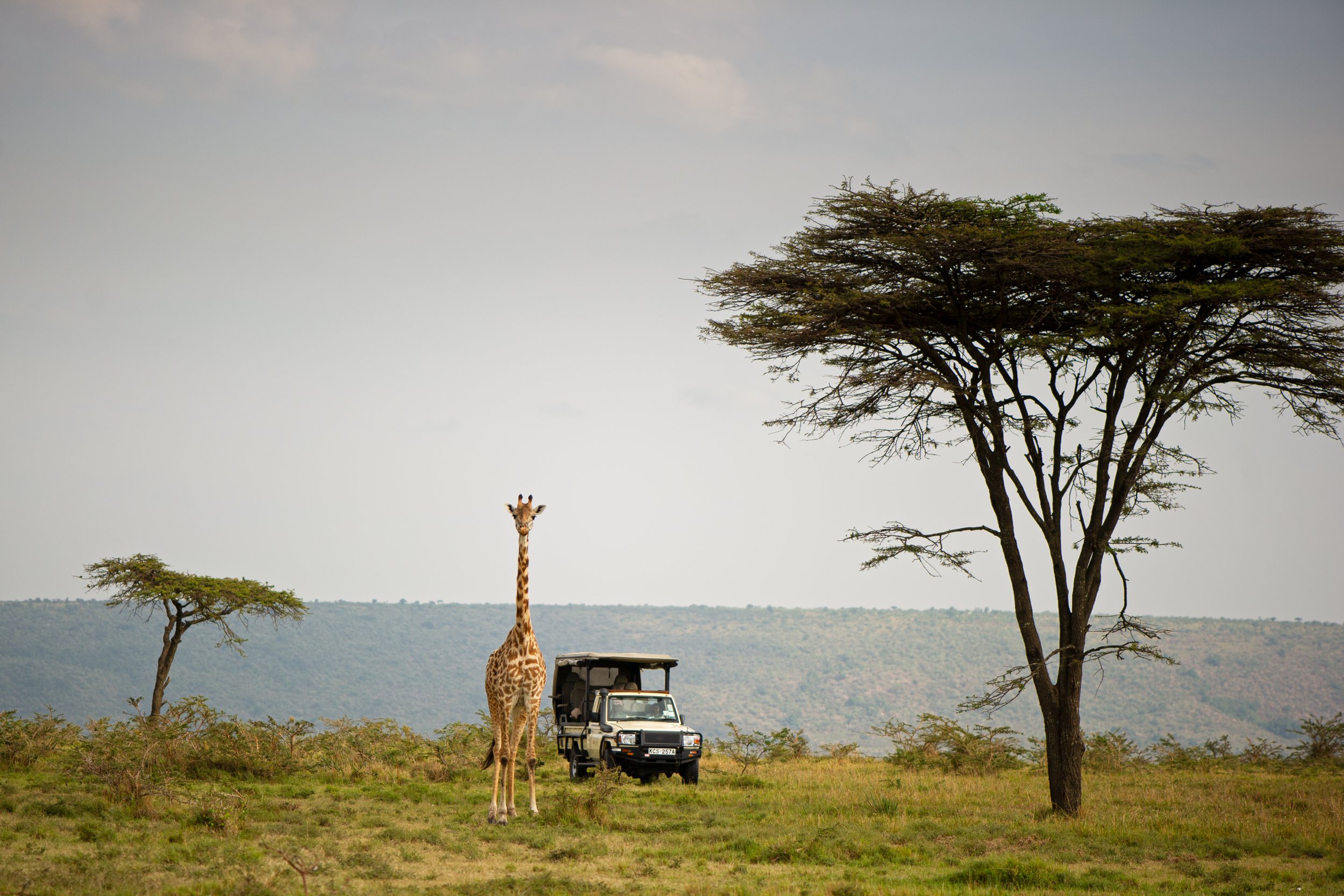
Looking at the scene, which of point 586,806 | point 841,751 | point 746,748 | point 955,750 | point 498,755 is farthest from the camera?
point 841,751

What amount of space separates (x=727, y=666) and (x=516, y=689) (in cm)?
10080

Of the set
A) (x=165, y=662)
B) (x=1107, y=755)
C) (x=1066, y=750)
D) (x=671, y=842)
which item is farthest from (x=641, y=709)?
(x=165, y=662)

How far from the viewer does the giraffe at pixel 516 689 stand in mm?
14570

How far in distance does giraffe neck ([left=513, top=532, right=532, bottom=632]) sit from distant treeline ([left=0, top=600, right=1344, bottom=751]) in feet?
239

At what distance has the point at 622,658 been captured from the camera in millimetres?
Result: 22328

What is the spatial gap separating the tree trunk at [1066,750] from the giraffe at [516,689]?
7.59 m

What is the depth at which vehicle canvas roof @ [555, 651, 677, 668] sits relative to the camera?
22.0 meters

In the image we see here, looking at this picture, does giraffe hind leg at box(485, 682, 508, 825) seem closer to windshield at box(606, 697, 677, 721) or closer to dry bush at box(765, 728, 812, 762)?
windshield at box(606, 697, 677, 721)

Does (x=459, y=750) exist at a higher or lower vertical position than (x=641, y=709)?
lower

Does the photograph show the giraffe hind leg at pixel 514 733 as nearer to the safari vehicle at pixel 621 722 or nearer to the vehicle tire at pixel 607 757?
the safari vehicle at pixel 621 722

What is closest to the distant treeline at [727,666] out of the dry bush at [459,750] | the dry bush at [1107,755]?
the dry bush at [1107,755]

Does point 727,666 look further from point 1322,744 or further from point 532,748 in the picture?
point 532,748

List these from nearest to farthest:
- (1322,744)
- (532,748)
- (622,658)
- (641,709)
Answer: (532,748) → (641,709) → (622,658) → (1322,744)

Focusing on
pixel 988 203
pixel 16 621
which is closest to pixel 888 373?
pixel 988 203
